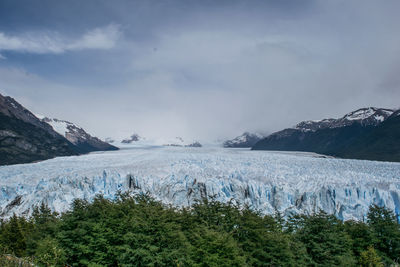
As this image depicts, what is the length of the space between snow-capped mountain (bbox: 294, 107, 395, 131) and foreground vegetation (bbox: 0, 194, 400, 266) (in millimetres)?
130514

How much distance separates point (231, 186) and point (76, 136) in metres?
160

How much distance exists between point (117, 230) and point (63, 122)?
18500 cm

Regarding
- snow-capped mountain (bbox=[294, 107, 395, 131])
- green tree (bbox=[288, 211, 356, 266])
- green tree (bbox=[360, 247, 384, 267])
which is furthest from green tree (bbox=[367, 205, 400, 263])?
snow-capped mountain (bbox=[294, 107, 395, 131])

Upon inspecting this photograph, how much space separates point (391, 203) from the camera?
2262 centimetres

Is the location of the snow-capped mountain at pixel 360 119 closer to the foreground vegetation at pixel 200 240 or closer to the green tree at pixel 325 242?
the foreground vegetation at pixel 200 240

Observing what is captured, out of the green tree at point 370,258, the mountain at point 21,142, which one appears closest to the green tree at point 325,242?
the green tree at point 370,258

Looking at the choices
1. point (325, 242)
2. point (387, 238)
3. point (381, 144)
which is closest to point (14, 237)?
point (325, 242)

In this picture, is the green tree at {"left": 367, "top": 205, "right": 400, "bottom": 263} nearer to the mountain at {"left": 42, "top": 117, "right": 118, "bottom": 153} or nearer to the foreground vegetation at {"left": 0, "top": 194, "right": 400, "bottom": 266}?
the foreground vegetation at {"left": 0, "top": 194, "right": 400, "bottom": 266}

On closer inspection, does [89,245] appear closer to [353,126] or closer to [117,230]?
[117,230]

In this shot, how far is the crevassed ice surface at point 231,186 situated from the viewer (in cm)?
2383

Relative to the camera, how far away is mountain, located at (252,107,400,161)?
91.6m

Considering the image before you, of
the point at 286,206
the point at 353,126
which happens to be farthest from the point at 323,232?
the point at 353,126

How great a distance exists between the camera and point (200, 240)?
11.7 metres

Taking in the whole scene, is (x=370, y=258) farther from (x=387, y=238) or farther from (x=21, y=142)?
(x=21, y=142)
